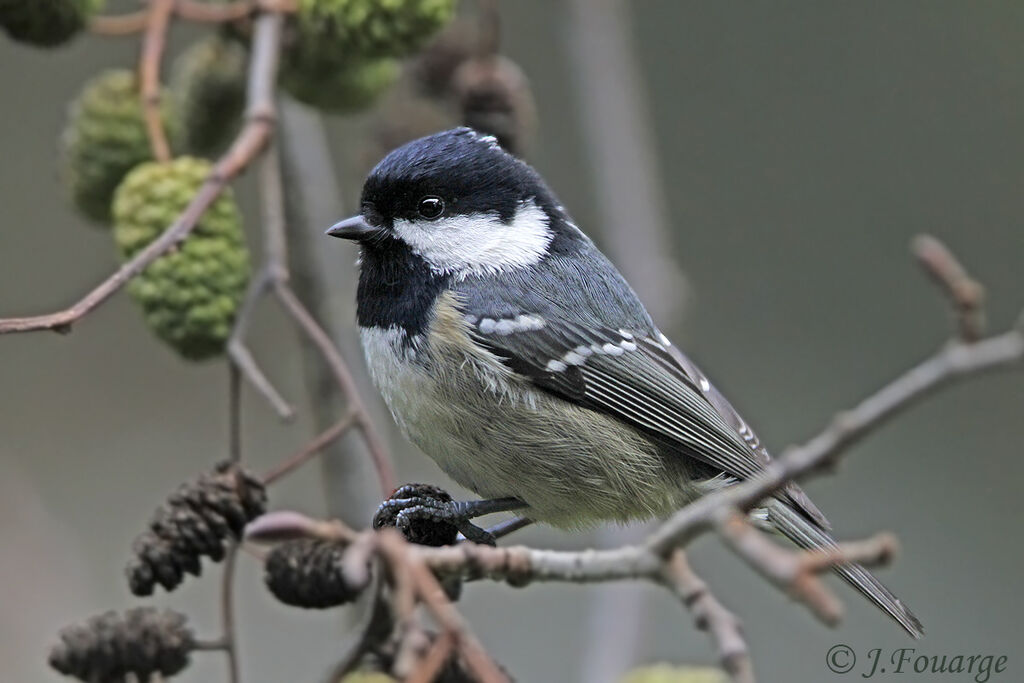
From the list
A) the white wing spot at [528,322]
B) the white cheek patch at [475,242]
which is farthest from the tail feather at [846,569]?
the white cheek patch at [475,242]

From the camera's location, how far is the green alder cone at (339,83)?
69.9 inches

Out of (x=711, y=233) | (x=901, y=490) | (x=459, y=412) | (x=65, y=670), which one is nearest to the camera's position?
(x=65, y=670)

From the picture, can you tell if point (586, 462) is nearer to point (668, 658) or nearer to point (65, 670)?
point (65, 670)

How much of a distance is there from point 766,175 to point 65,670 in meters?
3.36

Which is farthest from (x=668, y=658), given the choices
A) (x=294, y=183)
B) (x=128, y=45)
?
(x=128, y=45)

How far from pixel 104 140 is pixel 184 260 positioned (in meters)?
0.34

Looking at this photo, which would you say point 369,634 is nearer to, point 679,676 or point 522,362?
point 679,676

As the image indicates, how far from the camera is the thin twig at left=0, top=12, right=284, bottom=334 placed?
1314mm

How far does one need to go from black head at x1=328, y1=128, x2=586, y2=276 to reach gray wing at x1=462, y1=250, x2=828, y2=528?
0.06 meters

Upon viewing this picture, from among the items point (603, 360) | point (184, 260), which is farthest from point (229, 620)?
point (603, 360)

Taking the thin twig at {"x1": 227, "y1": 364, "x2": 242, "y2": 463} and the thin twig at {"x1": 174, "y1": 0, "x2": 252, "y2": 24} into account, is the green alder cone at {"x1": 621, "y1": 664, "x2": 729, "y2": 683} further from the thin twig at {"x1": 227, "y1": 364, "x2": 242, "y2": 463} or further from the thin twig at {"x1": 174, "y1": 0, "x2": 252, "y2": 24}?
the thin twig at {"x1": 174, "y1": 0, "x2": 252, "y2": 24}

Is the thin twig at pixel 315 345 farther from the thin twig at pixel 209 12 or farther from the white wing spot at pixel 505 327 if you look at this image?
the white wing spot at pixel 505 327

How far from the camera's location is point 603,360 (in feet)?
6.27

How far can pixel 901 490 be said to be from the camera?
11.8 feet
